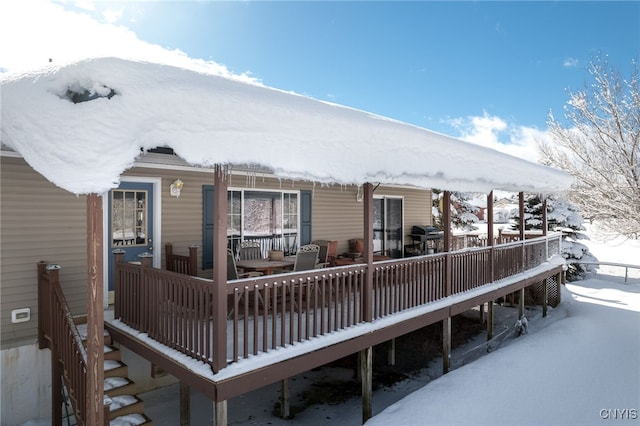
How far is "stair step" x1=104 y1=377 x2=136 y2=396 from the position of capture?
4719mm

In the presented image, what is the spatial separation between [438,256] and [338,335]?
2.90 m

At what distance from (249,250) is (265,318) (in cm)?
393

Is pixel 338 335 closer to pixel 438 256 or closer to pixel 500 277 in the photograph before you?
pixel 438 256

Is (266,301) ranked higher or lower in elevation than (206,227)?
lower

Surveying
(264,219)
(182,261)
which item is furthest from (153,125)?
(264,219)

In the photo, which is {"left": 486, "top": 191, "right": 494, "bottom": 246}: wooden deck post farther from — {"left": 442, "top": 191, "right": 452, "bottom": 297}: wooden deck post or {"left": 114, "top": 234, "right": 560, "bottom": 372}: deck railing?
{"left": 442, "top": 191, "right": 452, "bottom": 297}: wooden deck post

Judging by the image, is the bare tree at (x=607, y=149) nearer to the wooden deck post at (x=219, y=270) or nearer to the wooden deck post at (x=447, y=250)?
the wooden deck post at (x=447, y=250)

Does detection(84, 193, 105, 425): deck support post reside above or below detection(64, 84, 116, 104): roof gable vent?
below

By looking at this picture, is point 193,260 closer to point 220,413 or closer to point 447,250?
point 220,413

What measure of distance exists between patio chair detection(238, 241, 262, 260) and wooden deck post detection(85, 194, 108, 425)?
14.6 ft

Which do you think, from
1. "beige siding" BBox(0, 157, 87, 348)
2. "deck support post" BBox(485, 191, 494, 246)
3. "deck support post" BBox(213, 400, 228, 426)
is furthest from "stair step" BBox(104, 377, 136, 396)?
"deck support post" BBox(485, 191, 494, 246)

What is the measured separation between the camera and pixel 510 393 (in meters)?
5.92

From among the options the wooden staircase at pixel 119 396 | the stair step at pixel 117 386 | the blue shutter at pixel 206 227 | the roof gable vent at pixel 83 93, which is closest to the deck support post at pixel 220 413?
the wooden staircase at pixel 119 396

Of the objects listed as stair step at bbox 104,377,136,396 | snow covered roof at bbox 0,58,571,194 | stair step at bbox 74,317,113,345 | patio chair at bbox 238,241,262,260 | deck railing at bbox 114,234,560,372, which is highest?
snow covered roof at bbox 0,58,571,194
